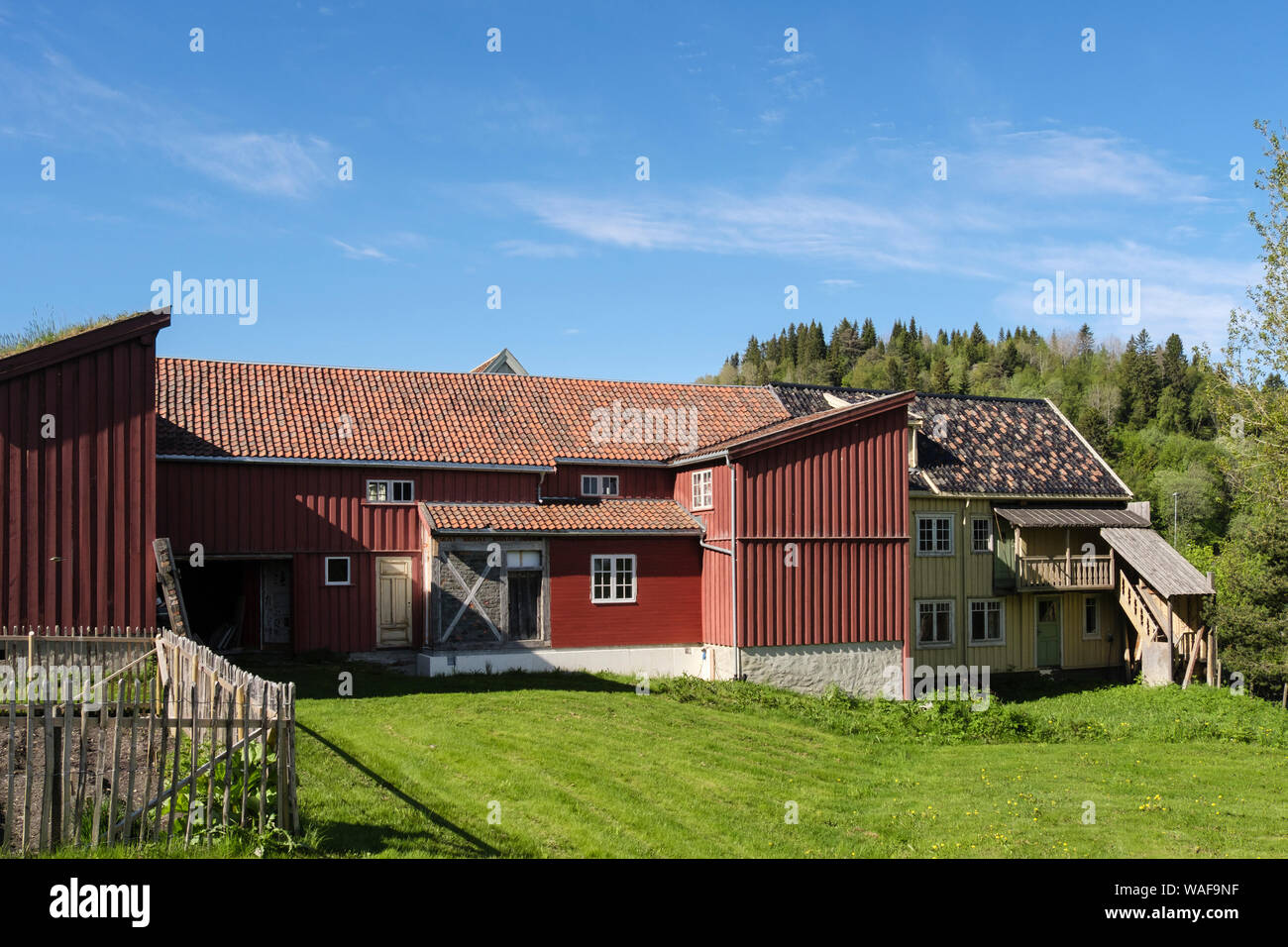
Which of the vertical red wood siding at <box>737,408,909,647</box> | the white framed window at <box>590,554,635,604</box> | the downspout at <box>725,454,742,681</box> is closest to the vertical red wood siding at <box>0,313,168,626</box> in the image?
the white framed window at <box>590,554,635,604</box>

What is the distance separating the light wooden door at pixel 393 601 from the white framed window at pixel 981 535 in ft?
57.7

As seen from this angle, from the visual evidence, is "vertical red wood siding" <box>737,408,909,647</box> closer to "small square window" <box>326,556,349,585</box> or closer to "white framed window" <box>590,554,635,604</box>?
"white framed window" <box>590,554,635,604</box>

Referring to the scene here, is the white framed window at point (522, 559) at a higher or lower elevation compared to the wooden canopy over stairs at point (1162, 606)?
higher

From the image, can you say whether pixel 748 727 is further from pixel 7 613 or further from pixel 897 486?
pixel 7 613

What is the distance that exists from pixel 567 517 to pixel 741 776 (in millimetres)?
12061

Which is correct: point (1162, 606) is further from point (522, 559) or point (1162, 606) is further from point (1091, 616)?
point (522, 559)

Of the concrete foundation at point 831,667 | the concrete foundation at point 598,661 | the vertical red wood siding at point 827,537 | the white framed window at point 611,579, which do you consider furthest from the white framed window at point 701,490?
the concrete foundation at point 831,667

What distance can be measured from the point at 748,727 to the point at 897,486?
1030cm

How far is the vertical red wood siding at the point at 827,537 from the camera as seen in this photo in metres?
26.0

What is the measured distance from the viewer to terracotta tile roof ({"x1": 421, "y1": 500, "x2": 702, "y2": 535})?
82.6 ft

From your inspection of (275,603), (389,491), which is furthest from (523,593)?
(275,603)

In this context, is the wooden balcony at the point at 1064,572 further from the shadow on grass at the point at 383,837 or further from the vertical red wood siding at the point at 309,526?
the shadow on grass at the point at 383,837

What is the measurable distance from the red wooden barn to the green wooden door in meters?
8.65

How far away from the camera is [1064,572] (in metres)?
33.1
